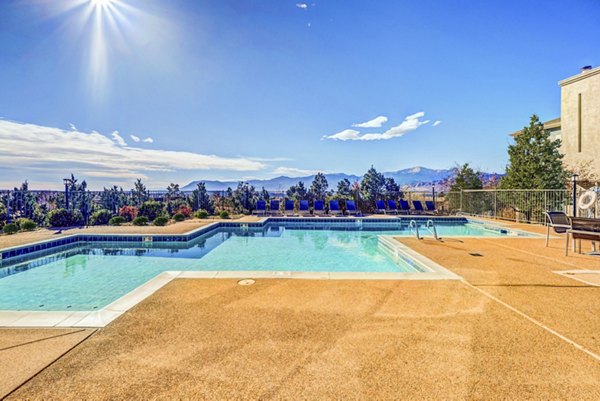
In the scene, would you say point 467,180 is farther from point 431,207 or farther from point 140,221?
point 140,221

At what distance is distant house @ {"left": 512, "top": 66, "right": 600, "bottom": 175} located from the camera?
13414 mm

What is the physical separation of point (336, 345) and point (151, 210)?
1313cm

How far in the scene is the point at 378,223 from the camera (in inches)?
551

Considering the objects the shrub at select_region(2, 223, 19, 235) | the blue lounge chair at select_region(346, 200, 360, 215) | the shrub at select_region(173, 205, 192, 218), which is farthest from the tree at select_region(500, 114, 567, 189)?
the shrub at select_region(2, 223, 19, 235)

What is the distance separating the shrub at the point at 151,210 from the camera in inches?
525

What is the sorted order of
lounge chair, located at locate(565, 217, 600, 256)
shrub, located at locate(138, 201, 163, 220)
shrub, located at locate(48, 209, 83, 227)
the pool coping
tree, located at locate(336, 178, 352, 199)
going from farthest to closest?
tree, located at locate(336, 178, 352, 199) < shrub, located at locate(138, 201, 163, 220) < shrub, located at locate(48, 209, 83, 227) < lounge chair, located at locate(565, 217, 600, 256) < the pool coping

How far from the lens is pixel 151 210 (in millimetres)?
13492

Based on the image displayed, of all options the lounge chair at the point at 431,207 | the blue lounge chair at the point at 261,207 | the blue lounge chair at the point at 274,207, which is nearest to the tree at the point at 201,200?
the blue lounge chair at the point at 261,207

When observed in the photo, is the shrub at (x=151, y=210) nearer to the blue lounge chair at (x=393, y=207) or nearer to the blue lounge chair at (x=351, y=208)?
the blue lounge chair at (x=351, y=208)

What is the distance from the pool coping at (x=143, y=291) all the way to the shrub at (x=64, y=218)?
984 cm

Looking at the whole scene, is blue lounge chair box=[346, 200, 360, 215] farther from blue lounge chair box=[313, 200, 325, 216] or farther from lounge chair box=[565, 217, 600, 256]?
lounge chair box=[565, 217, 600, 256]

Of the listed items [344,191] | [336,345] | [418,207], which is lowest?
[336,345]

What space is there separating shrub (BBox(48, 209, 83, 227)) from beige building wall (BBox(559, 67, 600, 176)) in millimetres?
21932

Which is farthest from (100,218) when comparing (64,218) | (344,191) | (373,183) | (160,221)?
(373,183)
